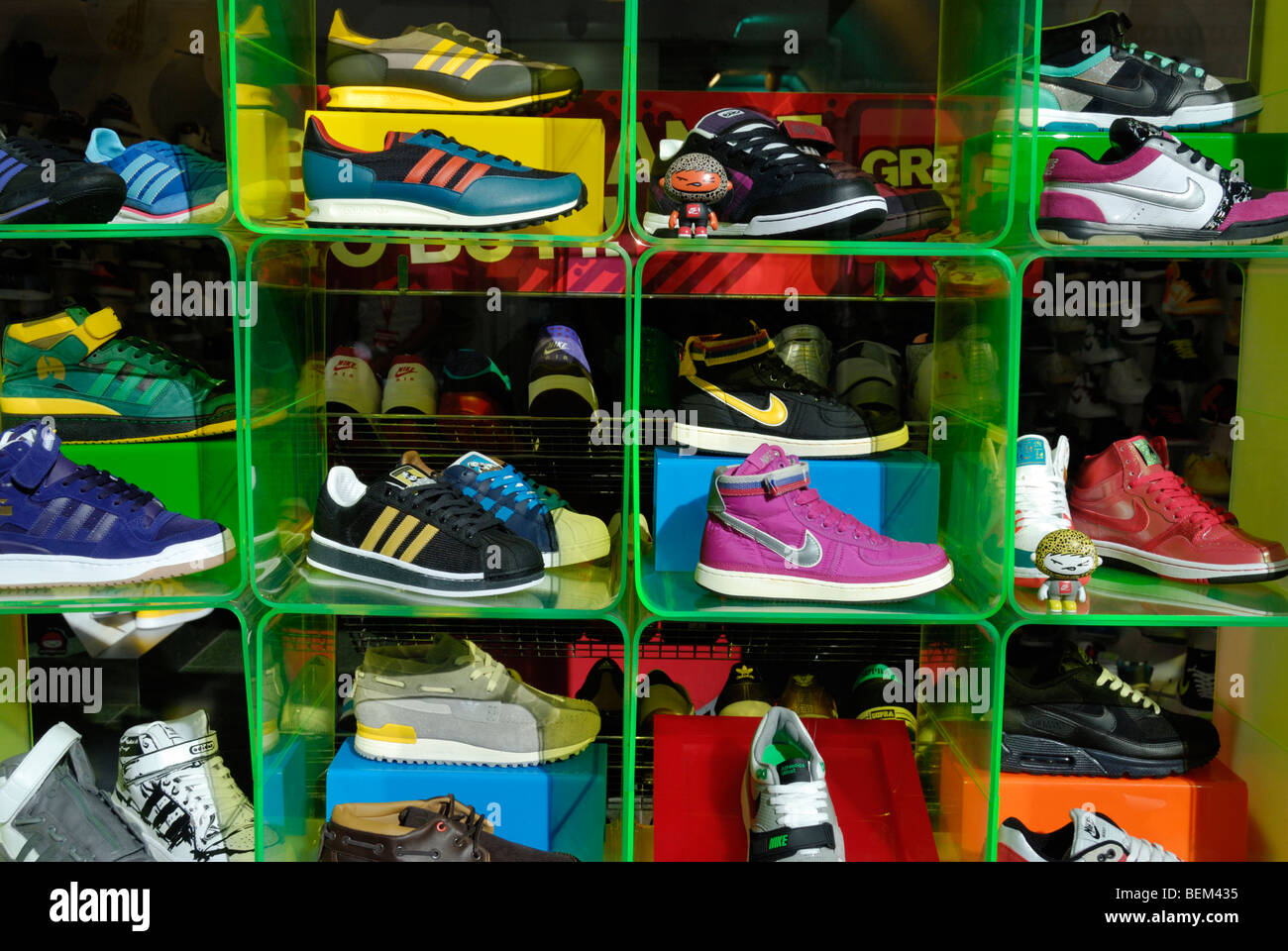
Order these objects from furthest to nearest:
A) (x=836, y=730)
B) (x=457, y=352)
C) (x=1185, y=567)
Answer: (x=457, y=352) < (x=836, y=730) < (x=1185, y=567)

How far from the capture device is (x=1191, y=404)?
2.57m

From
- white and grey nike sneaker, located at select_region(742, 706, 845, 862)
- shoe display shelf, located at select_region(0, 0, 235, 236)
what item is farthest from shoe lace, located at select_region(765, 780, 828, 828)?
shoe display shelf, located at select_region(0, 0, 235, 236)

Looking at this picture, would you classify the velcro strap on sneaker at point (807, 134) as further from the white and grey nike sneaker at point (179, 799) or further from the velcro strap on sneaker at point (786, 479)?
the white and grey nike sneaker at point (179, 799)

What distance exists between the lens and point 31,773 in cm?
197

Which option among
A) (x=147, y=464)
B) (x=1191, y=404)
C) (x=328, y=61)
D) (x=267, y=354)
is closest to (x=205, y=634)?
(x=147, y=464)

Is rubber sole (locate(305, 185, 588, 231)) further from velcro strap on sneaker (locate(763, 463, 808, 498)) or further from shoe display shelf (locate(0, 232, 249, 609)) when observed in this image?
velcro strap on sneaker (locate(763, 463, 808, 498))

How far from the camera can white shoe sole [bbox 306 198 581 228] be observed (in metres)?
1.86

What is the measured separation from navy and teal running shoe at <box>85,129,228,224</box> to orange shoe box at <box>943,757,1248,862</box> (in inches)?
74.8

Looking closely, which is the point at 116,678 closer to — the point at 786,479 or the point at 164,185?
the point at 164,185

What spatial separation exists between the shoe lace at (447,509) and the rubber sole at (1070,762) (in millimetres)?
1212

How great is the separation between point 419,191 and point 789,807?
1330 millimetres

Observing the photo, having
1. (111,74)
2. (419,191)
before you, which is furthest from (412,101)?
(111,74)


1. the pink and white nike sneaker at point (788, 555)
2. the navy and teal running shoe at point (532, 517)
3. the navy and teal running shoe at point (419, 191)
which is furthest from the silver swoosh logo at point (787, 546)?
the navy and teal running shoe at point (419, 191)
